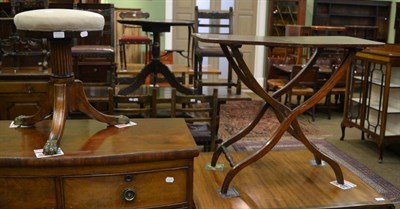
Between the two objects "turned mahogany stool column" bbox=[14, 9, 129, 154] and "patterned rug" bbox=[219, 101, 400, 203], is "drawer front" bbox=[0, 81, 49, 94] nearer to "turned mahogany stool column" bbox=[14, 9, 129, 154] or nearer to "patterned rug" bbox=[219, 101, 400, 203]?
"turned mahogany stool column" bbox=[14, 9, 129, 154]

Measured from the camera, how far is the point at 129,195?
1640 mm

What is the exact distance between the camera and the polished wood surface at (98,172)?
155 centimetres

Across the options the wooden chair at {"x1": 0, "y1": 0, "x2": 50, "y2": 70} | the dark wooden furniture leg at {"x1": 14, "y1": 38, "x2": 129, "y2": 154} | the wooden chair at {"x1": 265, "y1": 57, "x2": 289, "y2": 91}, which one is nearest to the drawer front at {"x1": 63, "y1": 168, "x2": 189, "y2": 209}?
the dark wooden furniture leg at {"x1": 14, "y1": 38, "x2": 129, "y2": 154}

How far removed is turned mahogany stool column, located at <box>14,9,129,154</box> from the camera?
1620 mm

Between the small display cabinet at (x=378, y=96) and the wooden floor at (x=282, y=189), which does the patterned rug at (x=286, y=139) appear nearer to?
the small display cabinet at (x=378, y=96)

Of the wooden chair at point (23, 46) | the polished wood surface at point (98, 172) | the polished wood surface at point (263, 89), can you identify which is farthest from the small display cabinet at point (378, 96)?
the wooden chair at point (23, 46)

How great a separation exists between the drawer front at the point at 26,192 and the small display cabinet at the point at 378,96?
2.93 metres

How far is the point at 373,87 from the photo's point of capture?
12.7 ft

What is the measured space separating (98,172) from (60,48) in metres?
0.57

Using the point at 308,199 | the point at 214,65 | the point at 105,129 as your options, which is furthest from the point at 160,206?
the point at 214,65

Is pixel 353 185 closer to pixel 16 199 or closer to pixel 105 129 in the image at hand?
pixel 105 129

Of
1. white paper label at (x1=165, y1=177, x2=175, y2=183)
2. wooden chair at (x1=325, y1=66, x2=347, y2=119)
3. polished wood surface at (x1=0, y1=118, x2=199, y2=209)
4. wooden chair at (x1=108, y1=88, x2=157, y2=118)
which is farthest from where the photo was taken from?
wooden chair at (x1=325, y1=66, x2=347, y2=119)

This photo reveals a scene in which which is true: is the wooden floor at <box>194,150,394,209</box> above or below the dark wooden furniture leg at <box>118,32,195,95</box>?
below

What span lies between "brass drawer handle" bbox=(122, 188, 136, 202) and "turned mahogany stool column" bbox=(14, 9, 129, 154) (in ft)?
1.05
